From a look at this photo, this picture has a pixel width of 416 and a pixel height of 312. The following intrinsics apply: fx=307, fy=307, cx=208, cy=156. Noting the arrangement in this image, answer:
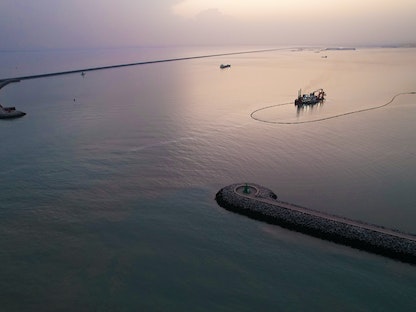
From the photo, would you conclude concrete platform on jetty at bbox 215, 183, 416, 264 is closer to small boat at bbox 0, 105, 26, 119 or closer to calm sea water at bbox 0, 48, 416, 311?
calm sea water at bbox 0, 48, 416, 311

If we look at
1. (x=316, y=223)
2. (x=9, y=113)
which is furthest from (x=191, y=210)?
(x=9, y=113)

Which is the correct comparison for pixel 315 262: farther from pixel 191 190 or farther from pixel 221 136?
pixel 221 136

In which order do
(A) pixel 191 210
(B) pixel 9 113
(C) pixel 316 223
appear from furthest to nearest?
(B) pixel 9 113, (A) pixel 191 210, (C) pixel 316 223

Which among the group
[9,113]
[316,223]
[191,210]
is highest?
[9,113]

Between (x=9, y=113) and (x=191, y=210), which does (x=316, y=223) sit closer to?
(x=191, y=210)

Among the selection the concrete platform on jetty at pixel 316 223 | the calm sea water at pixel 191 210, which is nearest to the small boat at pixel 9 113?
the calm sea water at pixel 191 210

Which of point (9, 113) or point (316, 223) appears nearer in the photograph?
point (316, 223)

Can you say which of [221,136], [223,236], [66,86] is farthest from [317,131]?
[66,86]
